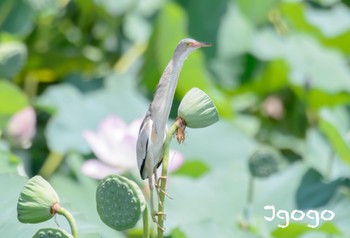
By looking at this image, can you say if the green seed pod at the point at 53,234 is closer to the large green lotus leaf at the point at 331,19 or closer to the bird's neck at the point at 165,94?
the bird's neck at the point at 165,94

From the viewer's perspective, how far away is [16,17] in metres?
2.06

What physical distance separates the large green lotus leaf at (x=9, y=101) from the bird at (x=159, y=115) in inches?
33.8

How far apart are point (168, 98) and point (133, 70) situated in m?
1.50

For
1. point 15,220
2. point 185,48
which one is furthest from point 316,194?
point 185,48

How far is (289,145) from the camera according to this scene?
2.12 metres

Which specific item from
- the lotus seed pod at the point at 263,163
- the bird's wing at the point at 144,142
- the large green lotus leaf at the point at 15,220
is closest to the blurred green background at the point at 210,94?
the lotus seed pod at the point at 263,163

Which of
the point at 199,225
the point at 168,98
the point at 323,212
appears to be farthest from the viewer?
the point at 323,212

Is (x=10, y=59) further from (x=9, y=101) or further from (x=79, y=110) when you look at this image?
(x=79, y=110)

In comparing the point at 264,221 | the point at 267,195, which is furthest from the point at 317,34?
the point at 264,221

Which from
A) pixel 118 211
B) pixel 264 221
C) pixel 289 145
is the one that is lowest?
pixel 289 145

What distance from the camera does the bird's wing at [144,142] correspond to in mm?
785

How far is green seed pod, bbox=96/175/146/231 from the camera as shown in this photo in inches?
30.8

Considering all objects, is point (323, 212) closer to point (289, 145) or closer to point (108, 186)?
point (108, 186)

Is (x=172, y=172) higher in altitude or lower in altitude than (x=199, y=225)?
lower
